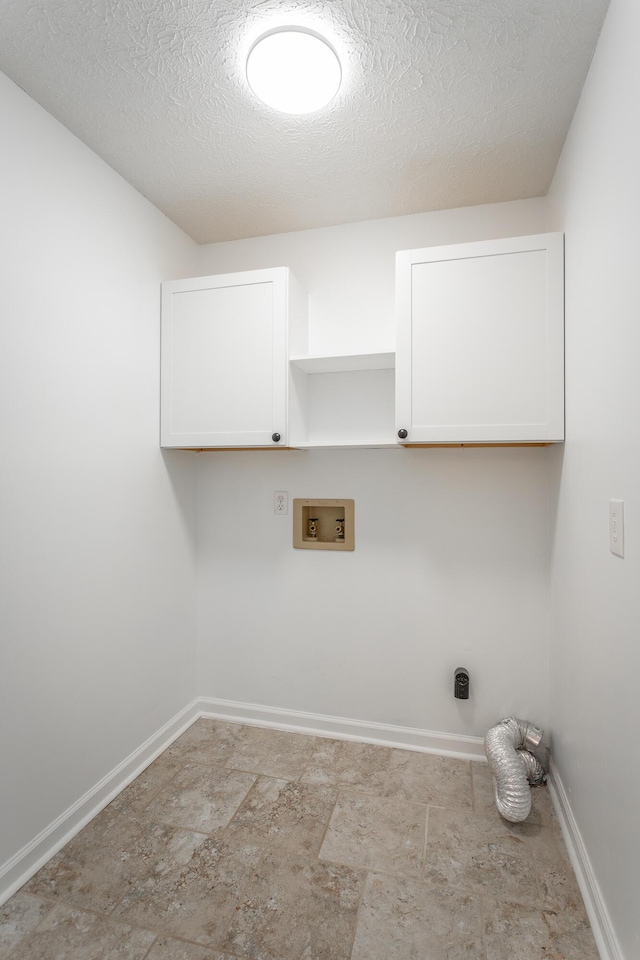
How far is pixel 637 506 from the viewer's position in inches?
41.7

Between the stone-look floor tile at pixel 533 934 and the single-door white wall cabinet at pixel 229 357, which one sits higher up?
the single-door white wall cabinet at pixel 229 357

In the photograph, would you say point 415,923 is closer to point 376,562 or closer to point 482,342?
point 376,562

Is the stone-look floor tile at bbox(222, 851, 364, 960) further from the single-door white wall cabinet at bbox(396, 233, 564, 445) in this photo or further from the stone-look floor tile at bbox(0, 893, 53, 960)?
the single-door white wall cabinet at bbox(396, 233, 564, 445)

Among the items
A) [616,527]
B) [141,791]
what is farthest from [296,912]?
[616,527]

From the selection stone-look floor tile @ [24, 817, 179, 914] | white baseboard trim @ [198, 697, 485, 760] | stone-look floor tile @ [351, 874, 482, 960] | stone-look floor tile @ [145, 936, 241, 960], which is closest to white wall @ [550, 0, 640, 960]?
stone-look floor tile @ [351, 874, 482, 960]

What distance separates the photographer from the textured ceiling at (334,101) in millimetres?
1270

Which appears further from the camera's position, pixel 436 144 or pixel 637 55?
pixel 436 144

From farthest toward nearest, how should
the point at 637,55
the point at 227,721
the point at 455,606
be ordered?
1. the point at 227,721
2. the point at 455,606
3. the point at 637,55

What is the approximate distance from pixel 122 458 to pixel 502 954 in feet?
6.40

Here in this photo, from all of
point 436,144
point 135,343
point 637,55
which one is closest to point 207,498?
point 135,343

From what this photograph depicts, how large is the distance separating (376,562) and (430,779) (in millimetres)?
905

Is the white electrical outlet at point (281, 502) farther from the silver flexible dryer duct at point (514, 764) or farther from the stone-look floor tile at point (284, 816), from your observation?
the silver flexible dryer duct at point (514, 764)

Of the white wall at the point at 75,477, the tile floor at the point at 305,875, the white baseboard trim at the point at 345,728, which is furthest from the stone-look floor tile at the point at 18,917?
the white baseboard trim at the point at 345,728

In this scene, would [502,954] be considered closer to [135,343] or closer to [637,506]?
[637,506]
